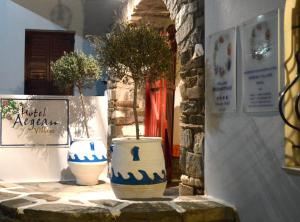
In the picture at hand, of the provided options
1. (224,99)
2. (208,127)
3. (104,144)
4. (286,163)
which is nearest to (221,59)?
(224,99)

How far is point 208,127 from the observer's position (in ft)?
8.90

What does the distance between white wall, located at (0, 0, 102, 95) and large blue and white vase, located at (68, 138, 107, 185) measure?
2044 millimetres

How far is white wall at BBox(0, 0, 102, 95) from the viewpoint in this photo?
5.81m

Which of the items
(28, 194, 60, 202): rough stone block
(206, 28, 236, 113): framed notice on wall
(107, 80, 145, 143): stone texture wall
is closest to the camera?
(206, 28, 236, 113): framed notice on wall

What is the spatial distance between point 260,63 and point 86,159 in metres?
2.49

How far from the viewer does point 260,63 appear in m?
2.17

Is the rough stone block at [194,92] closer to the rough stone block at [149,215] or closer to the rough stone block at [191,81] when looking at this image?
the rough stone block at [191,81]

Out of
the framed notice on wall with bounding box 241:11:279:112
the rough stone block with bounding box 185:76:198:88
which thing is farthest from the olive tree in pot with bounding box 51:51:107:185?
the framed notice on wall with bounding box 241:11:279:112

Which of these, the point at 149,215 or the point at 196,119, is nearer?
the point at 149,215

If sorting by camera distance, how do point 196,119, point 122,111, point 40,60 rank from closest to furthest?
point 196,119
point 122,111
point 40,60

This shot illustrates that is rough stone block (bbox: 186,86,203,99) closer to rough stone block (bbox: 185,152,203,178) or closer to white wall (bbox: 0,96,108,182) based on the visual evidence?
rough stone block (bbox: 185,152,203,178)

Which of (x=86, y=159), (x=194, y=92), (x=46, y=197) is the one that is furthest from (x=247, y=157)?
(x=86, y=159)

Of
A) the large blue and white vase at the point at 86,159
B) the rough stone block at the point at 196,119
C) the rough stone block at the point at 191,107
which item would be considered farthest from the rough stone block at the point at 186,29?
the large blue and white vase at the point at 86,159

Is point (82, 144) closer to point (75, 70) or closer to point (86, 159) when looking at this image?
point (86, 159)
